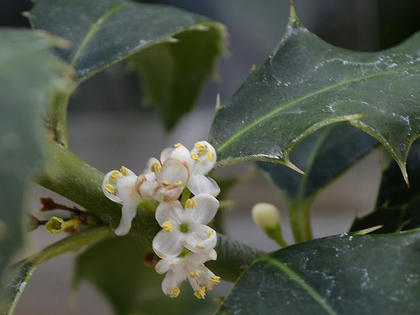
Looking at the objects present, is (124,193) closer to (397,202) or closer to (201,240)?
(201,240)

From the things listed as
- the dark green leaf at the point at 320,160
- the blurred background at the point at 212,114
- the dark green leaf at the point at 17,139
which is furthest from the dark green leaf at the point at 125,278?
the blurred background at the point at 212,114

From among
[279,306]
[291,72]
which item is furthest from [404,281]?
[291,72]

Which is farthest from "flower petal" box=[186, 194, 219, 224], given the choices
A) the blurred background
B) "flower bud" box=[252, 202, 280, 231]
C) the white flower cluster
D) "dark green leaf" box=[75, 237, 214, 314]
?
the blurred background

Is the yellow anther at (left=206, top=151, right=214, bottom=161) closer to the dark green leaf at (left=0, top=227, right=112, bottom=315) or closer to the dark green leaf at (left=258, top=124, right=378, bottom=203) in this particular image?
the dark green leaf at (left=0, top=227, right=112, bottom=315)

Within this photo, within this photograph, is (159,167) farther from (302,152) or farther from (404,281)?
(302,152)

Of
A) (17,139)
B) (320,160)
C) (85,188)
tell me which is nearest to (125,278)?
(320,160)
